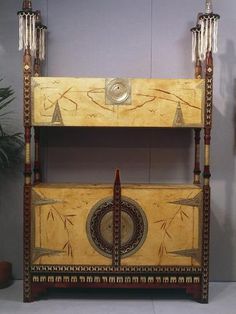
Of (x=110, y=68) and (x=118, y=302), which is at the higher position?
(x=110, y=68)

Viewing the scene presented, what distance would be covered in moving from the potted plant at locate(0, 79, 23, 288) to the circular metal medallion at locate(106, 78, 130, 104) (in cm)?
91

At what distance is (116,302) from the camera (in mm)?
3330

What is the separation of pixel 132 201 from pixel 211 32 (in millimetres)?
1469

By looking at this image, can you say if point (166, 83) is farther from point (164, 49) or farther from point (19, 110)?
point (19, 110)

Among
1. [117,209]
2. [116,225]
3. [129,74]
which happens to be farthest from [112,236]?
[129,74]

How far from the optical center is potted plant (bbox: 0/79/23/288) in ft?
11.5

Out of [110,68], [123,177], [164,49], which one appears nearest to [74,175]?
[123,177]

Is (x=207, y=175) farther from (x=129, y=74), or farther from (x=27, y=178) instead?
(x=27, y=178)

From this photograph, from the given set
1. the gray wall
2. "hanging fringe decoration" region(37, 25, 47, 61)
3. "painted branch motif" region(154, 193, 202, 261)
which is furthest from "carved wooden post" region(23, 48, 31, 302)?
"painted branch motif" region(154, 193, 202, 261)

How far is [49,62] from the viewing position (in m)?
3.80

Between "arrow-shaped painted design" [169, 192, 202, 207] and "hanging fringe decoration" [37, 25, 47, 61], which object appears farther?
"hanging fringe decoration" [37, 25, 47, 61]

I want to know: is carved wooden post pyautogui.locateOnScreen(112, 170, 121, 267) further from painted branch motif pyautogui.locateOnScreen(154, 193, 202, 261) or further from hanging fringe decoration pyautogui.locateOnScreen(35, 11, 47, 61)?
hanging fringe decoration pyautogui.locateOnScreen(35, 11, 47, 61)

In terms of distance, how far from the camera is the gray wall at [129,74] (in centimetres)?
378

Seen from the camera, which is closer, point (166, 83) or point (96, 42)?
point (166, 83)
